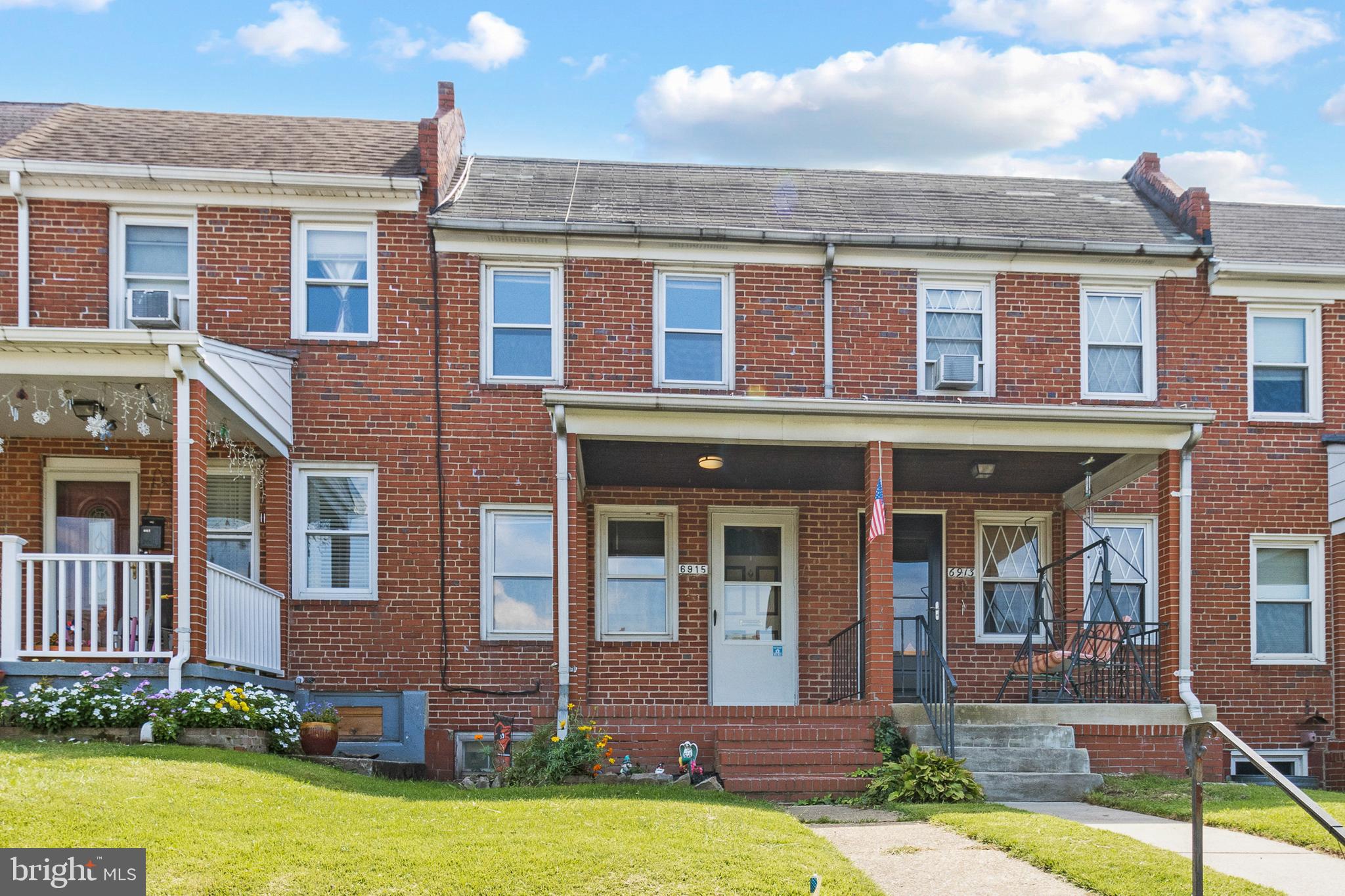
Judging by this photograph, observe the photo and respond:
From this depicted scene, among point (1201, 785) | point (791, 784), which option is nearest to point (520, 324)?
point (791, 784)

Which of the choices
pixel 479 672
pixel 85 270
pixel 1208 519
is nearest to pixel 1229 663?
pixel 1208 519

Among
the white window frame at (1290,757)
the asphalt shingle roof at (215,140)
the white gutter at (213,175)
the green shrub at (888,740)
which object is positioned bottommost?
the white window frame at (1290,757)

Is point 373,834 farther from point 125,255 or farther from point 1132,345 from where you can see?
point 1132,345

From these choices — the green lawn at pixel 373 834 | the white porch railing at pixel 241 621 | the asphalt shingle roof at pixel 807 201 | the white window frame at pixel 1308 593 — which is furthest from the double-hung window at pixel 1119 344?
the white porch railing at pixel 241 621

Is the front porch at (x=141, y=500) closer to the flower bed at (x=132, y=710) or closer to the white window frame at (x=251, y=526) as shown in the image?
the white window frame at (x=251, y=526)

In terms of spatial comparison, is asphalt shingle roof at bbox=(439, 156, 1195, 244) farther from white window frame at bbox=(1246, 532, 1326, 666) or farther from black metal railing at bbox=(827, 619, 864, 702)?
black metal railing at bbox=(827, 619, 864, 702)

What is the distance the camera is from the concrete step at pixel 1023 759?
10914mm

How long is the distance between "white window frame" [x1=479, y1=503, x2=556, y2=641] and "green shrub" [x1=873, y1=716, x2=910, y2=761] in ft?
12.4

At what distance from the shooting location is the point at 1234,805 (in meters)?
9.88

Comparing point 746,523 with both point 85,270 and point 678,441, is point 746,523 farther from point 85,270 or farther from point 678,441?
point 85,270

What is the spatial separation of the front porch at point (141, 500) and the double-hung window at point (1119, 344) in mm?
8632

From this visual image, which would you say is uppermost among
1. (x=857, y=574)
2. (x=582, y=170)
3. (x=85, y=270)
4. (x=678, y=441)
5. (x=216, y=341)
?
(x=582, y=170)

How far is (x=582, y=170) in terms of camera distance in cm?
1620

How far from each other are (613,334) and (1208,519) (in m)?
6.77
